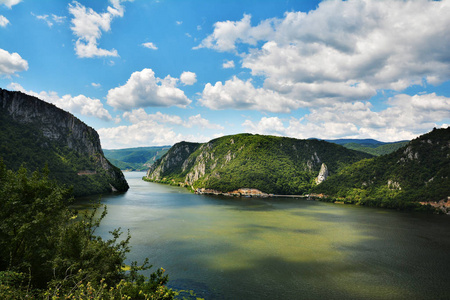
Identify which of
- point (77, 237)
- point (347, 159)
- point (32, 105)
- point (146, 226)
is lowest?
point (146, 226)

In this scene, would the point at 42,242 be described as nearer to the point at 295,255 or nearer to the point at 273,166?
the point at 295,255

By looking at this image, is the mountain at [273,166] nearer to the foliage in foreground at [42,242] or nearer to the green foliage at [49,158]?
the green foliage at [49,158]

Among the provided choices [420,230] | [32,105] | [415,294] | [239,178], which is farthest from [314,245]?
[32,105]

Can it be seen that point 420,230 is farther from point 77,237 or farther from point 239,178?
point 239,178

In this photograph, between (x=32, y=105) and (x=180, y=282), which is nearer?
(x=180, y=282)

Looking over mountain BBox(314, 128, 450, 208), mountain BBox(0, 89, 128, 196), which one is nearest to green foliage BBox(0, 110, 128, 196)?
mountain BBox(0, 89, 128, 196)

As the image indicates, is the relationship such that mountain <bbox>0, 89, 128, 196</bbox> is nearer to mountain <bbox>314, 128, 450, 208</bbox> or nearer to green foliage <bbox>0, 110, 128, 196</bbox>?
green foliage <bbox>0, 110, 128, 196</bbox>

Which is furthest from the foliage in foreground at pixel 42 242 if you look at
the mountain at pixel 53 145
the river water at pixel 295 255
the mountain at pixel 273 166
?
the mountain at pixel 273 166
